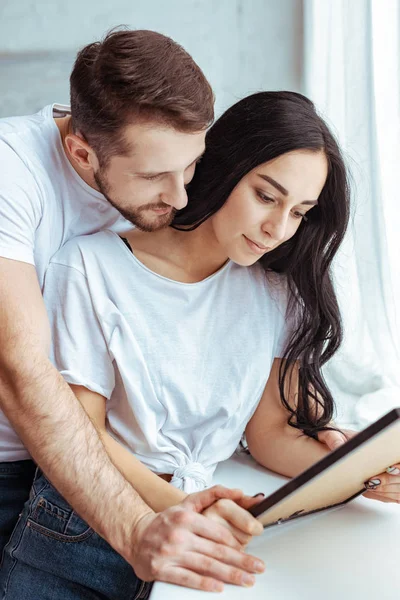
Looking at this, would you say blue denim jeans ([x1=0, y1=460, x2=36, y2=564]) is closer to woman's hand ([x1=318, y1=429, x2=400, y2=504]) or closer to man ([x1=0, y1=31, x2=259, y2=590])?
man ([x1=0, y1=31, x2=259, y2=590])

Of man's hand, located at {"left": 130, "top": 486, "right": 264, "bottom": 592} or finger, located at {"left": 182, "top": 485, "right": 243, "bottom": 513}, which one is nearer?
man's hand, located at {"left": 130, "top": 486, "right": 264, "bottom": 592}

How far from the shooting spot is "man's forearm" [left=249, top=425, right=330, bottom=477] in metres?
1.52

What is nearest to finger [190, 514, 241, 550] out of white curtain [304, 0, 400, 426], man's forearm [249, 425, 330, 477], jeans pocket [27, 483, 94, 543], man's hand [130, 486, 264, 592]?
man's hand [130, 486, 264, 592]

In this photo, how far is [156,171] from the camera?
1.37 metres

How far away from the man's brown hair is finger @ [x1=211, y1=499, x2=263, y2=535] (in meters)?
0.62

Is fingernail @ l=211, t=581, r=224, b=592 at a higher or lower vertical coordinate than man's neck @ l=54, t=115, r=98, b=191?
lower

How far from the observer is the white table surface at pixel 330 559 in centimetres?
106

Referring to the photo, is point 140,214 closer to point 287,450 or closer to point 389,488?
point 287,450

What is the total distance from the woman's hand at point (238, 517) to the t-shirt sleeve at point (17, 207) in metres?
0.55

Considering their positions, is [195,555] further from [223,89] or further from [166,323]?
[223,89]

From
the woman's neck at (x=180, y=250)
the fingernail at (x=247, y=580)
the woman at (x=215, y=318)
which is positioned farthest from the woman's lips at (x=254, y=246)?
the fingernail at (x=247, y=580)

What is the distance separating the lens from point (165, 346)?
58.7 inches

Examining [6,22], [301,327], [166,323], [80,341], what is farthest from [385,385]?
[6,22]

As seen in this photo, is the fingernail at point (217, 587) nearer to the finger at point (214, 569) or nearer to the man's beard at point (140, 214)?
the finger at point (214, 569)
